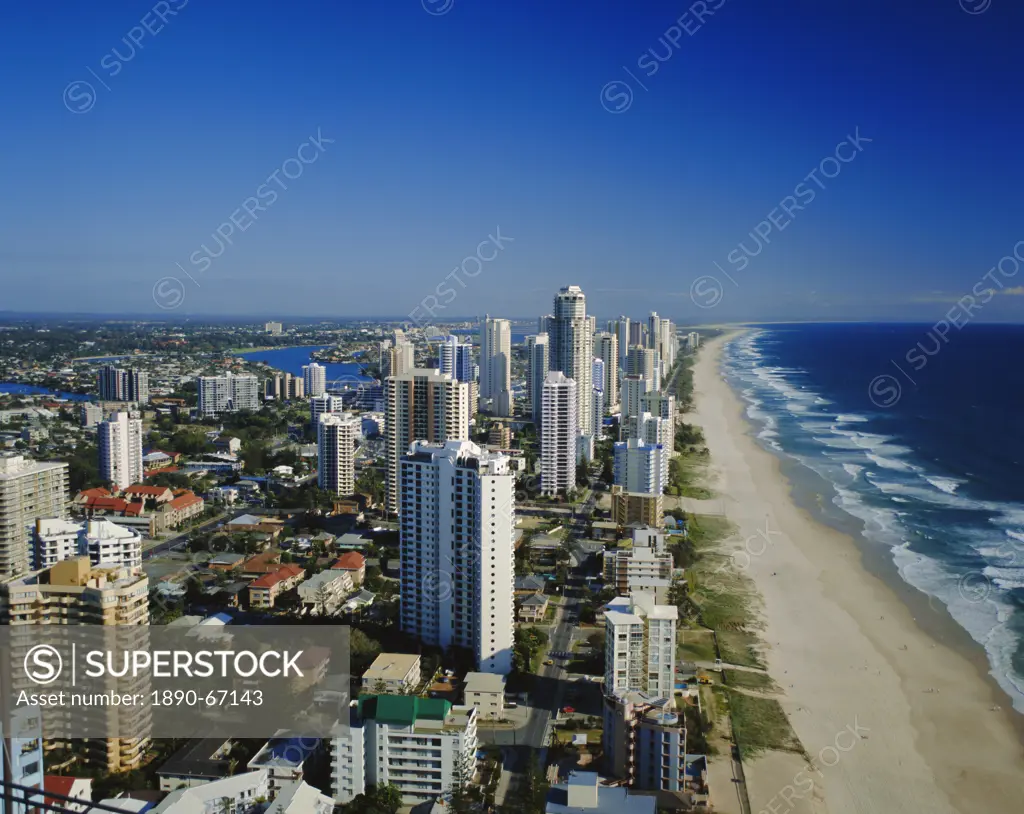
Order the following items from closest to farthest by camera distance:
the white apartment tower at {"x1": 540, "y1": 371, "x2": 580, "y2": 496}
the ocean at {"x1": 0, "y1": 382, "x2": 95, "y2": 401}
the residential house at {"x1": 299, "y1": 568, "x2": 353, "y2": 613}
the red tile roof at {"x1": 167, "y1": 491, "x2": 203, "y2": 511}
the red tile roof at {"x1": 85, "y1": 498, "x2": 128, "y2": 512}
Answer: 1. the residential house at {"x1": 299, "y1": 568, "x2": 353, "y2": 613}
2. the red tile roof at {"x1": 85, "y1": 498, "x2": 128, "y2": 512}
3. the red tile roof at {"x1": 167, "y1": 491, "x2": 203, "y2": 511}
4. the white apartment tower at {"x1": 540, "y1": 371, "x2": 580, "y2": 496}
5. the ocean at {"x1": 0, "y1": 382, "x2": 95, "y2": 401}

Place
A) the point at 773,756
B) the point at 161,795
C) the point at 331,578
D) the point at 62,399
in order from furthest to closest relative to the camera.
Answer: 1. the point at 62,399
2. the point at 331,578
3. the point at 773,756
4. the point at 161,795

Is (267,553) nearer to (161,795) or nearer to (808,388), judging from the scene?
(161,795)

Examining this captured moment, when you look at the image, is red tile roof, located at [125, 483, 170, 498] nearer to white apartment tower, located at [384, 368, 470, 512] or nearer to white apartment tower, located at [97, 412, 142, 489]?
white apartment tower, located at [97, 412, 142, 489]

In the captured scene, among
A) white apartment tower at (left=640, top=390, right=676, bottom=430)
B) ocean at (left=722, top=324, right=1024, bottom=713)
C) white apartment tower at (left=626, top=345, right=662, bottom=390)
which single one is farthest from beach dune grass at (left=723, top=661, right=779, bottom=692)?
white apartment tower at (left=626, top=345, right=662, bottom=390)

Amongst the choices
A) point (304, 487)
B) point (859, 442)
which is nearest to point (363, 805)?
point (304, 487)

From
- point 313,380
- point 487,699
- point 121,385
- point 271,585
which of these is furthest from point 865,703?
point 313,380

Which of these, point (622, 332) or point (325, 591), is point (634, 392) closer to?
point (325, 591)
